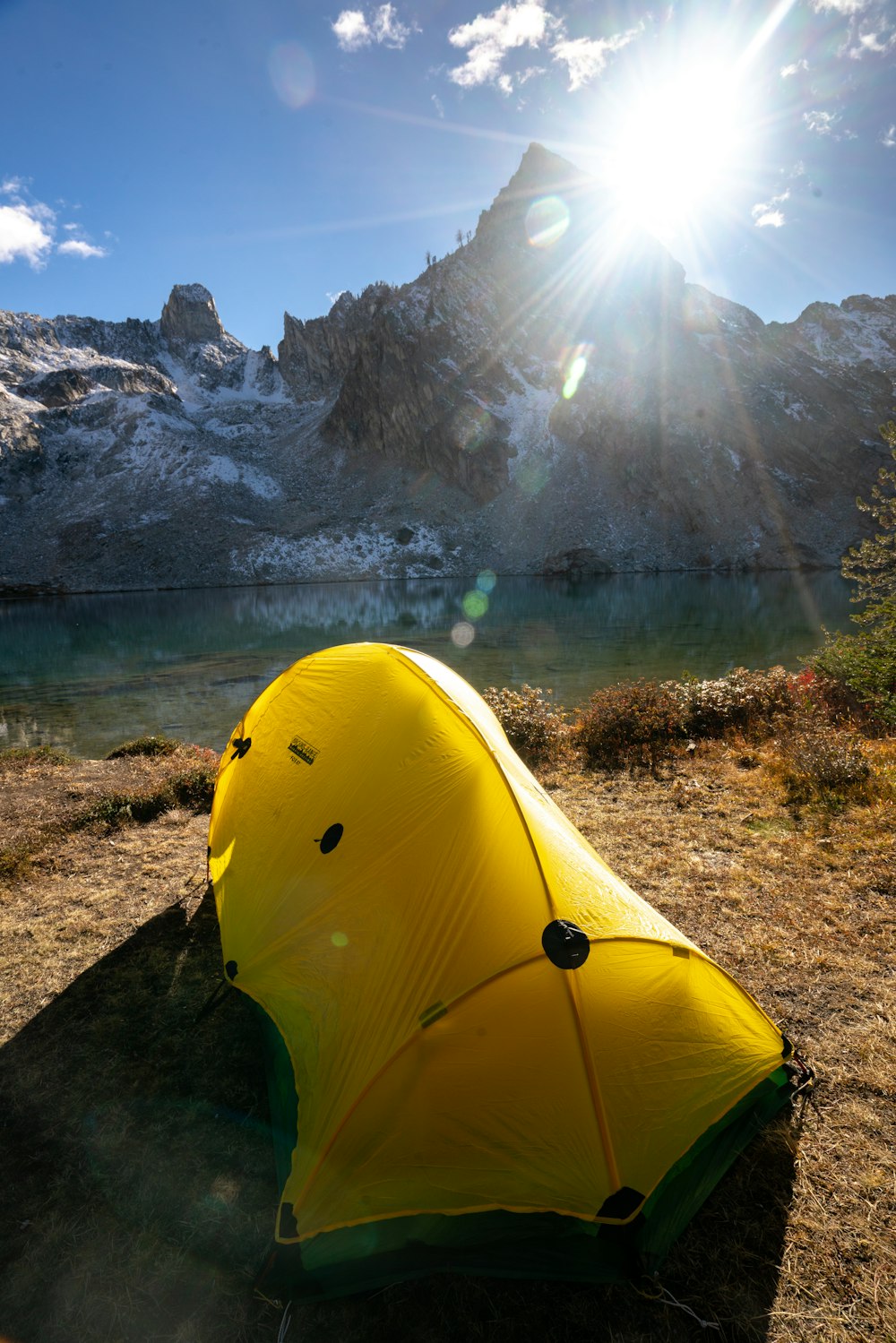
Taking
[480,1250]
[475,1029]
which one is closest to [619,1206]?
[480,1250]

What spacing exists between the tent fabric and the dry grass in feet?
0.99

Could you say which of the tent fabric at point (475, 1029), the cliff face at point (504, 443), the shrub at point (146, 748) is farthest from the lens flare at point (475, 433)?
the tent fabric at point (475, 1029)

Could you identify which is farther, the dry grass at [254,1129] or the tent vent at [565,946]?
the tent vent at [565,946]

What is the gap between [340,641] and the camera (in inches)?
1359

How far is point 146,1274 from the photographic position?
3318 millimetres

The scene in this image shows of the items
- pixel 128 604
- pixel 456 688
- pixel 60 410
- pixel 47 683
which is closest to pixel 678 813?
pixel 456 688

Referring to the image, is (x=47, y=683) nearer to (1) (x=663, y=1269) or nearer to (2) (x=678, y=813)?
(2) (x=678, y=813)

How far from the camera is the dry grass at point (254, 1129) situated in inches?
121

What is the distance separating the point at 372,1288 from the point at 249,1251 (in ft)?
2.87

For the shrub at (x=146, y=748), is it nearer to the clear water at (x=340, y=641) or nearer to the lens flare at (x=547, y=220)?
the clear water at (x=340, y=641)

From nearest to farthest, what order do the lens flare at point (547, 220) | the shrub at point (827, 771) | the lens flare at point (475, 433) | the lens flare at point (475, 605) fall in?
the shrub at point (827, 771), the lens flare at point (475, 605), the lens flare at point (475, 433), the lens flare at point (547, 220)

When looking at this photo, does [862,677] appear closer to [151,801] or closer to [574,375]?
[151,801]

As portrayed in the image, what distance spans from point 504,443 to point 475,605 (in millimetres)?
56799

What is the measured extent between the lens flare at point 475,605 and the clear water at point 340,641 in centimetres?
46
